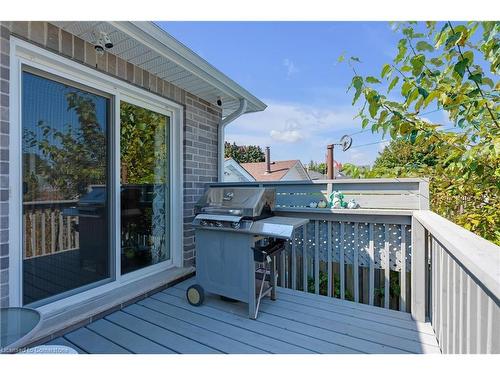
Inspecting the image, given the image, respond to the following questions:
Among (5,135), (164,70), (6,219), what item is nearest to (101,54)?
(164,70)

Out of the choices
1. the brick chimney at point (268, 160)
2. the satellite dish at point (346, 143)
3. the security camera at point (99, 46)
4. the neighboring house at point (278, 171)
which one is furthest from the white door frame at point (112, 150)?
the brick chimney at point (268, 160)

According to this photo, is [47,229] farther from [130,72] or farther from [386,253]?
[386,253]

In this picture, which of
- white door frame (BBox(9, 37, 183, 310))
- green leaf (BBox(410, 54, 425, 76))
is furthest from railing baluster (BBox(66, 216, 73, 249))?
green leaf (BBox(410, 54, 425, 76))

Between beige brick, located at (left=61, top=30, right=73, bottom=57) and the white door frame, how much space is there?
53mm

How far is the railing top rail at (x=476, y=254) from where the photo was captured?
81cm

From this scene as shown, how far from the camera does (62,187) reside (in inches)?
90.2

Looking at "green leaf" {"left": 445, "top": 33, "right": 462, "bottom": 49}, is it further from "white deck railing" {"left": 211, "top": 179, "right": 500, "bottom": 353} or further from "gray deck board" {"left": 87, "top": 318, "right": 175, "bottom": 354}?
"gray deck board" {"left": 87, "top": 318, "right": 175, "bottom": 354}

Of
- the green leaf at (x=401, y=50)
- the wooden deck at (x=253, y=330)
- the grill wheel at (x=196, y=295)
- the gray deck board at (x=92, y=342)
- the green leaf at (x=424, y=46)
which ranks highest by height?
the green leaf at (x=401, y=50)

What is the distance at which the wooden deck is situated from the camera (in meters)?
2.03

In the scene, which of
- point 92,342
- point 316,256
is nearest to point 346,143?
point 316,256

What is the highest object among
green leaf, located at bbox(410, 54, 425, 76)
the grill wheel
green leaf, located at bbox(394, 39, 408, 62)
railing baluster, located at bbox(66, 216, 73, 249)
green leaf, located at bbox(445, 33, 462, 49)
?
green leaf, located at bbox(394, 39, 408, 62)

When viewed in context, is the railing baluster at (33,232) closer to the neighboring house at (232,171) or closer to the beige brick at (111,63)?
the beige brick at (111,63)

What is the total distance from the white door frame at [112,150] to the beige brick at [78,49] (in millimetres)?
54

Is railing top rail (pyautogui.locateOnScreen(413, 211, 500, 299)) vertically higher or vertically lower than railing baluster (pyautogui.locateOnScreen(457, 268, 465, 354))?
higher
